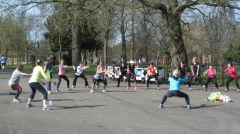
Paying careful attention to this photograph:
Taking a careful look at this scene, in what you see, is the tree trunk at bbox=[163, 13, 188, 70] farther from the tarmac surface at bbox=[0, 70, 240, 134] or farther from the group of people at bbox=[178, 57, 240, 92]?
the tarmac surface at bbox=[0, 70, 240, 134]

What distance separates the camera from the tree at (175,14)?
2175 cm

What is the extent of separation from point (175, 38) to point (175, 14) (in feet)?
5.99

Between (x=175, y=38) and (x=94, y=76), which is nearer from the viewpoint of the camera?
(x=94, y=76)

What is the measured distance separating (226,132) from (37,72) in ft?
21.0

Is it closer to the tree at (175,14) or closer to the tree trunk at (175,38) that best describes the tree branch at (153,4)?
the tree at (175,14)

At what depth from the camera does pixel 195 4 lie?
22.2m

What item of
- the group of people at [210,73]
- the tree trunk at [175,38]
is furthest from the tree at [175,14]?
the group of people at [210,73]

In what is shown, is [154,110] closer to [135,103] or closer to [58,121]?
[135,103]

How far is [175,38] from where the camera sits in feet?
78.6

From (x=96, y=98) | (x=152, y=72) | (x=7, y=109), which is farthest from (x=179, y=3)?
(x=7, y=109)

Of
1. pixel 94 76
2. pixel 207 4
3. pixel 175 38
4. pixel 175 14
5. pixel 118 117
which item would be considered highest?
pixel 207 4

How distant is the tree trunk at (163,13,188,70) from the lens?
23.1 metres

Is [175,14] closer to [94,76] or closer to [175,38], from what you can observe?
[175,38]

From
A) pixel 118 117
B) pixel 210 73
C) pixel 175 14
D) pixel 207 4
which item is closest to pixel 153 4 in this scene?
pixel 175 14
